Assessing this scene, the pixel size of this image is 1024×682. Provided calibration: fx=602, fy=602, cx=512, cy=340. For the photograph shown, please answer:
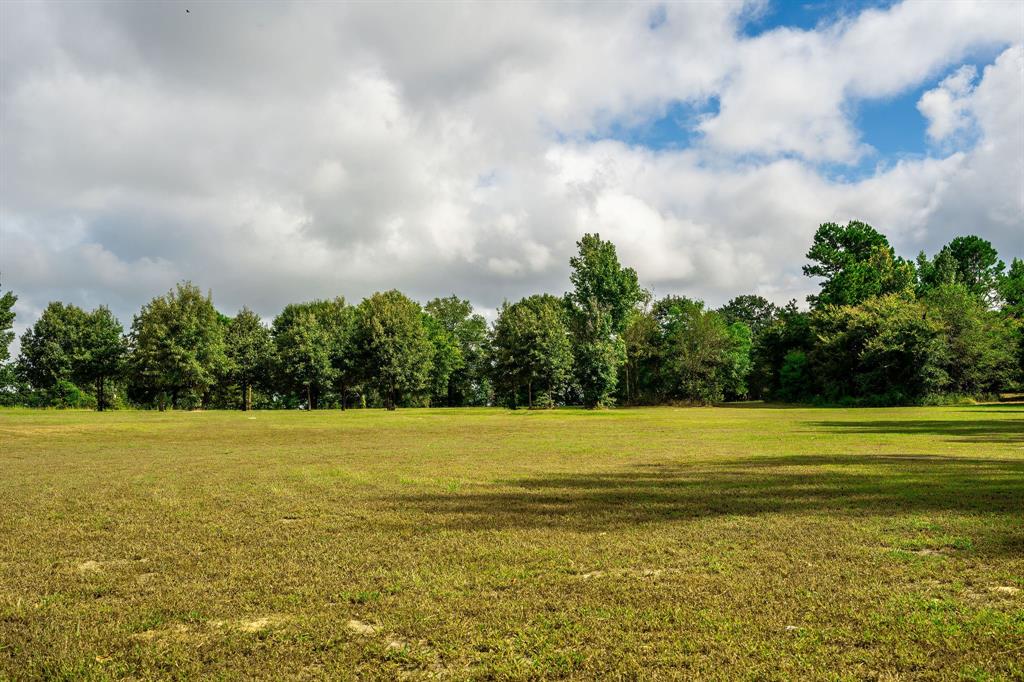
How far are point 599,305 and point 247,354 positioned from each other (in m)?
52.3

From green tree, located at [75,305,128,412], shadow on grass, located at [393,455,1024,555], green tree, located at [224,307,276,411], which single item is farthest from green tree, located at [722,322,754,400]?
green tree, located at [75,305,128,412]

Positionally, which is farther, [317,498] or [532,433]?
[532,433]

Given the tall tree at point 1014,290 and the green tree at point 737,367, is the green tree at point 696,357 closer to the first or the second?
the green tree at point 737,367

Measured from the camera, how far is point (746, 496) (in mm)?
12844

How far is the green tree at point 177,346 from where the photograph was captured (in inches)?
2891

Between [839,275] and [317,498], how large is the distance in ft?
297

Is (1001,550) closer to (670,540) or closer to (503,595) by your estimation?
(670,540)

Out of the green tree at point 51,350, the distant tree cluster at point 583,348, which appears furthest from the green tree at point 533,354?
the green tree at point 51,350

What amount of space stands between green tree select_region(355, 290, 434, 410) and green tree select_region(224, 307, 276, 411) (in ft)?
48.3

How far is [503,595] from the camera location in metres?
6.84

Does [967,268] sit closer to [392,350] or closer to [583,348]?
[583,348]

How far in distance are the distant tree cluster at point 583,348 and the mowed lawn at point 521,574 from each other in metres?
63.4

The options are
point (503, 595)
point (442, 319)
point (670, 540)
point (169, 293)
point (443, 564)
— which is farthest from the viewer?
point (442, 319)

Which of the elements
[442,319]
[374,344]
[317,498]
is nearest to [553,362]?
[374,344]
